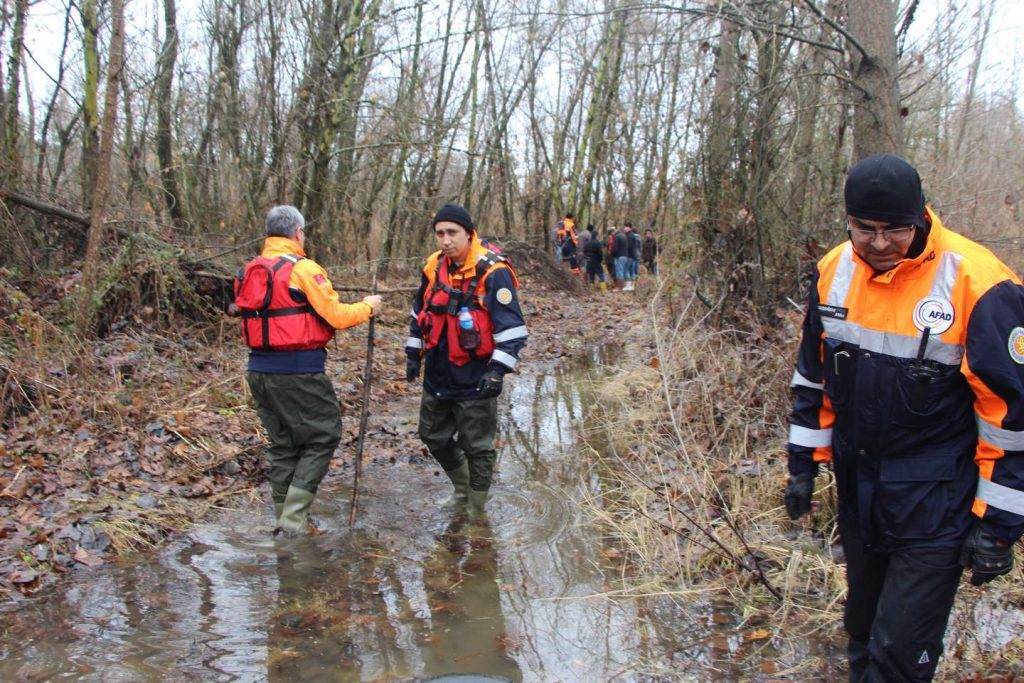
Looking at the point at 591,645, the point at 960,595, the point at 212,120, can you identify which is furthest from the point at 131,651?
the point at 212,120

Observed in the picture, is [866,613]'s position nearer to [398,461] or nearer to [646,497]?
[646,497]

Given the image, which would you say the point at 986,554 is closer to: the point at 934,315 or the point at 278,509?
the point at 934,315

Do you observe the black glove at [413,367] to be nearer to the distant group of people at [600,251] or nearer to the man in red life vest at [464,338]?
the man in red life vest at [464,338]

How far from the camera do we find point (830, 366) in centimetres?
279

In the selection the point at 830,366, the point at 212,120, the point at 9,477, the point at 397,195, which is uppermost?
the point at 212,120

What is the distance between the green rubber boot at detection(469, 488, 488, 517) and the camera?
582 centimetres

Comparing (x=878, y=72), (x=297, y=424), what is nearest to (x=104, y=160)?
(x=297, y=424)

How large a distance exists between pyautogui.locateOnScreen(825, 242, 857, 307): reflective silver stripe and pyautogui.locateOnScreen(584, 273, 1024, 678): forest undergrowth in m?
1.82

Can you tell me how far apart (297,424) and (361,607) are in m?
1.39

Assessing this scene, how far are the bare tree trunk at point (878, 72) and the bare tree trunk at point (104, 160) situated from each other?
6.91 m

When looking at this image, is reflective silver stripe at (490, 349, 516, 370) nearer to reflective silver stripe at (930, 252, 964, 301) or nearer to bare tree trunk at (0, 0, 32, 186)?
reflective silver stripe at (930, 252, 964, 301)

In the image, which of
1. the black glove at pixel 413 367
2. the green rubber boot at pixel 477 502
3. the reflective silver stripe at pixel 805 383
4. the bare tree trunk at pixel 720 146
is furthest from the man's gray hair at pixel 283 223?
the bare tree trunk at pixel 720 146

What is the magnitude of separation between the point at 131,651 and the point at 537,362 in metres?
8.87

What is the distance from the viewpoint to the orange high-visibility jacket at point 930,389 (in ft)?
7.73
